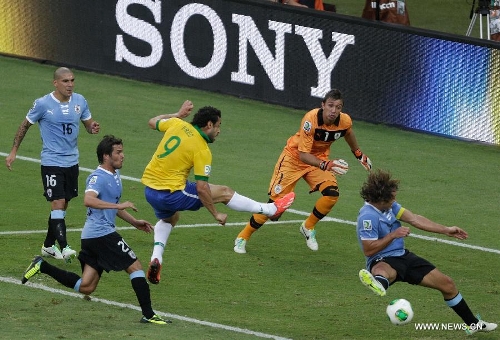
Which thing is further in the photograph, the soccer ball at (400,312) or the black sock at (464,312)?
the black sock at (464,312)

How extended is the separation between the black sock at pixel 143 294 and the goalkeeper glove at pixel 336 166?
3742 millimetres

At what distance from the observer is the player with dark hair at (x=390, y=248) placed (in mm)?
12039

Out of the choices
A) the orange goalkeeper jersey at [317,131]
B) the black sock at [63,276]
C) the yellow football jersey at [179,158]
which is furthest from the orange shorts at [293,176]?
the black sock at [63,276]

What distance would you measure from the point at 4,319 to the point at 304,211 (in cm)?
708

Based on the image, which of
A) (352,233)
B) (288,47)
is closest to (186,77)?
(288,47)

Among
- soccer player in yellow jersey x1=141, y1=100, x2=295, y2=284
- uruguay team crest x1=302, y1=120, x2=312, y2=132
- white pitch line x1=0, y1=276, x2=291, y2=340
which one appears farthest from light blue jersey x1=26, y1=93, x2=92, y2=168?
uruguay team crest x1=302, y1=120, x2=312, y2=132

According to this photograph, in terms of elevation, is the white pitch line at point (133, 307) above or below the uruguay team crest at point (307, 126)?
below

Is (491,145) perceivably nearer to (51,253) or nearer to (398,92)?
(398,92)

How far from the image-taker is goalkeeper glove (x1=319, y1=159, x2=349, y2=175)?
594 inches

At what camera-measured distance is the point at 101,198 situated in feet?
41.4

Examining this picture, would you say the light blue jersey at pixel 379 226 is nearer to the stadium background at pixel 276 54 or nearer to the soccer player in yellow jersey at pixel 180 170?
the soccer player in yellow jersey at pixel 180 170

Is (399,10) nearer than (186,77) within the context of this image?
No

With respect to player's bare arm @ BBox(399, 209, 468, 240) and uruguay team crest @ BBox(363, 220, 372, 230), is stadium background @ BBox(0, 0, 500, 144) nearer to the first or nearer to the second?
player's bare arm @ BBox(399, 209, 468, 240)

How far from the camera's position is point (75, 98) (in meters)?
15.4
